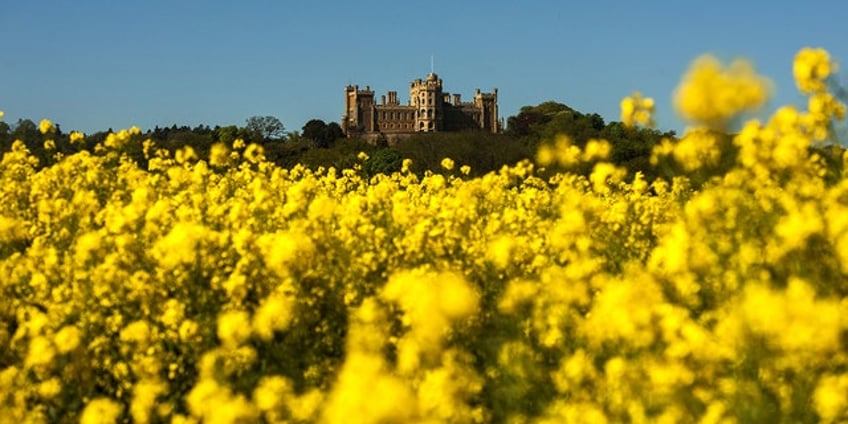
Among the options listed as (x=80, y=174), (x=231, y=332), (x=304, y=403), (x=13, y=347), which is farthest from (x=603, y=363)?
(x=80, y=174)

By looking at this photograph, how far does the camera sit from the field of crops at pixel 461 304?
11.0 ft

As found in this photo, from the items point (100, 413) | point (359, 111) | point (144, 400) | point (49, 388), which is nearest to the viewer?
point (100, 413)

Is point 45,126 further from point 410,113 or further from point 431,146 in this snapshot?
point 410,113

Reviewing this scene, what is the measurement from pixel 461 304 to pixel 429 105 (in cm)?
11937

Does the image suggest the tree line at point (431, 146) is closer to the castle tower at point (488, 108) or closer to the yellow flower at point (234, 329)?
the yellow flower at point (234, 329)

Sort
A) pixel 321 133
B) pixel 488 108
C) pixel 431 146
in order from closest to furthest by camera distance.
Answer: pixel 431 146, pixel 321 133, pixel 488 108

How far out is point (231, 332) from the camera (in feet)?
13.9

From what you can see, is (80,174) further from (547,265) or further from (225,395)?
(225,395)

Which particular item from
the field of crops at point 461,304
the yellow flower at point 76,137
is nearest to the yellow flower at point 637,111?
the field of crops at point 461,304

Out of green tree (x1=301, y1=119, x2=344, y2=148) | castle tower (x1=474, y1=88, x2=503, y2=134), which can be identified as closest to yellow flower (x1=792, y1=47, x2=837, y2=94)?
green tree (x1=301, y1=119, x2=344, y2=148)

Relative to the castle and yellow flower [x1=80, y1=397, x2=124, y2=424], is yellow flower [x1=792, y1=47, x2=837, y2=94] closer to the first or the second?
yellow flower [x1=80, y1=397, x2=124, y2=424]

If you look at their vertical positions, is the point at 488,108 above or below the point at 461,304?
above

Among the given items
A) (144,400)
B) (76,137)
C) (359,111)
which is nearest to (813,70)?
(144,400)

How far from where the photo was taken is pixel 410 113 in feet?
402
